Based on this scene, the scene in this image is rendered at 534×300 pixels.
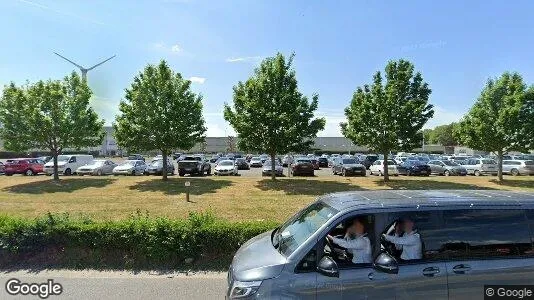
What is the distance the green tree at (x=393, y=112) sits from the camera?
23.3m

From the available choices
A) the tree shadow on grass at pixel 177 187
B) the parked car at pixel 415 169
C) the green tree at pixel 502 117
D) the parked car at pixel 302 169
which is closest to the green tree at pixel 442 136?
the parked car at pixel 415 169

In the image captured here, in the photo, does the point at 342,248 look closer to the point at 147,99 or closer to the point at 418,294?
the point at 418,294

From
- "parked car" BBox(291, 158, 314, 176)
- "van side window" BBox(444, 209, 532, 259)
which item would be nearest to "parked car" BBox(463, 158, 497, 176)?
"parked car" BBox(291, 158, 314, 176)

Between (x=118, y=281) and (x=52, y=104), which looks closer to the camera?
(x=118, y=281)

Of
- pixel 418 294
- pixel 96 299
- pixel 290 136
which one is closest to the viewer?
pixel 418 294

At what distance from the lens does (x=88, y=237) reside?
6797 mm

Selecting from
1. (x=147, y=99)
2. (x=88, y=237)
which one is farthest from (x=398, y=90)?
(x=88, y=237)

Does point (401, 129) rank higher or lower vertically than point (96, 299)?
higher

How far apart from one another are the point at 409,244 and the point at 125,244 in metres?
5.13

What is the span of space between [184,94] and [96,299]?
20.1 m

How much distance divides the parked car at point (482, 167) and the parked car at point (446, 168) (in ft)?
4.93

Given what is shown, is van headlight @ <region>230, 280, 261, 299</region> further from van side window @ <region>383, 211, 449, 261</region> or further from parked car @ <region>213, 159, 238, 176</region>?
parked car @ <region>213, 159, 238, 176</region>

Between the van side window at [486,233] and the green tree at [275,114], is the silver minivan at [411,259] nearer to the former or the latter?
the van side window at [486,233]

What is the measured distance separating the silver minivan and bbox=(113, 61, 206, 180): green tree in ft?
66.9
